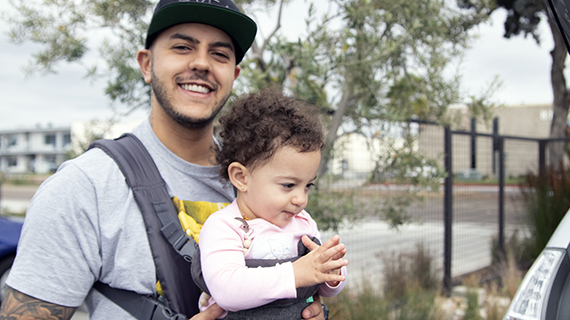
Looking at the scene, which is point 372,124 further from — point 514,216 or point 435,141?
point 514,216

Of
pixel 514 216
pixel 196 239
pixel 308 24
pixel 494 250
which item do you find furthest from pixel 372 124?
pixel 514 216

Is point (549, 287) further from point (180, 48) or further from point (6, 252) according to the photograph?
point (6, 252)

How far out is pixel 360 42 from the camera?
3.01m

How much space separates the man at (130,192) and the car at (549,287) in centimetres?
91

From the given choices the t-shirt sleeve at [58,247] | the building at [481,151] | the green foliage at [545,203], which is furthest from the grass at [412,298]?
the t-shirt sleeve at [58,247]

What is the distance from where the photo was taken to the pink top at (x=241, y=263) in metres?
1.26

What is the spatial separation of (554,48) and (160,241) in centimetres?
1022

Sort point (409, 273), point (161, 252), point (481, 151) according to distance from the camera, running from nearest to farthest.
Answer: point (161, 252), point (409, 273), point (481, 151)

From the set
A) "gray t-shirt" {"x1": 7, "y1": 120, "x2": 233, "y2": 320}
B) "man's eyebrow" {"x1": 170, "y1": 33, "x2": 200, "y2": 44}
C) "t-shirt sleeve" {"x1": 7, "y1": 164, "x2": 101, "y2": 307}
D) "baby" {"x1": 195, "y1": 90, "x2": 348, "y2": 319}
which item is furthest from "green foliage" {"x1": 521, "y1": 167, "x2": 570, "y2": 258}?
"t-shirt sleeve" {"x1": 7, "y1": 164, "x2": 101, "y2": 307}

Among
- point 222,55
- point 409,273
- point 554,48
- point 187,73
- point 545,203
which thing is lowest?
point 409,273

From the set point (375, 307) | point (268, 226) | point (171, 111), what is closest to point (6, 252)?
point (375, 307)

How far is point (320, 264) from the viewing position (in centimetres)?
126

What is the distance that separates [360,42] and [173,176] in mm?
1901

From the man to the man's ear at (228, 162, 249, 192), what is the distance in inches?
8.5
